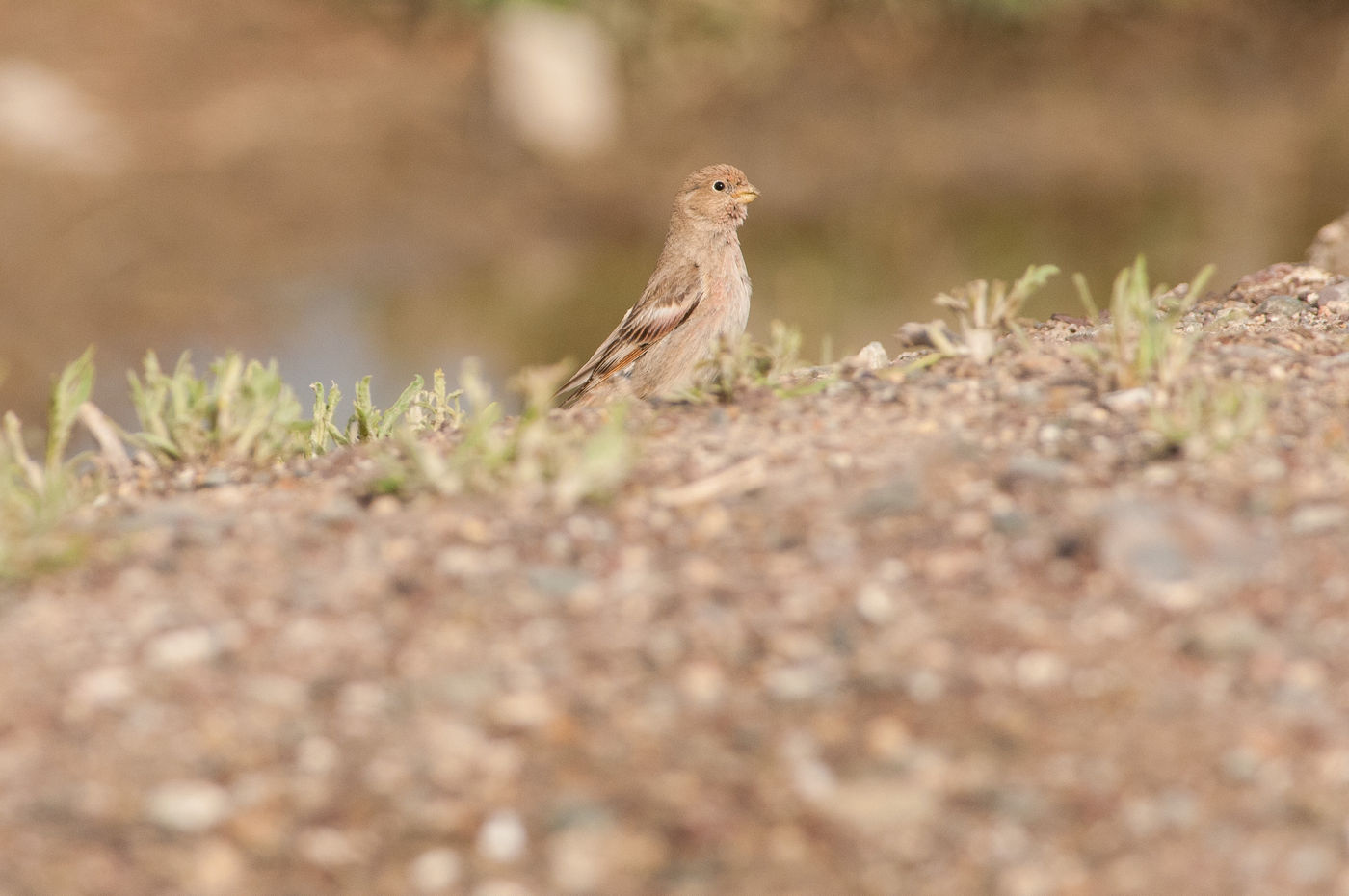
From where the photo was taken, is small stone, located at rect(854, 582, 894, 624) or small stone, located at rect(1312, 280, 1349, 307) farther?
small stone, located at rect(1312, 280, 1349, 307)

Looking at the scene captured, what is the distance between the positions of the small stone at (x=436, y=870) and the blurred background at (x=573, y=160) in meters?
7.06

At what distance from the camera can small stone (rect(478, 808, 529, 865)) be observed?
2965 millimetres

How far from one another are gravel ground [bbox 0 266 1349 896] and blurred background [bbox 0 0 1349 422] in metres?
6.05

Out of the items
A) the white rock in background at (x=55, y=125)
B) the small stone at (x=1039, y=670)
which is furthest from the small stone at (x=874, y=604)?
the white rock in background at (x=55, y=125)

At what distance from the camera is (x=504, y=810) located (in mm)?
3053

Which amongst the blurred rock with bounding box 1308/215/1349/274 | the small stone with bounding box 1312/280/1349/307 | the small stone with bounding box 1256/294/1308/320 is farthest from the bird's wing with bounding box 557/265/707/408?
the blurred rock with bounding box 1308/215/1349/274

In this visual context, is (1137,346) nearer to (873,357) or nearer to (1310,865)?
(873,357)

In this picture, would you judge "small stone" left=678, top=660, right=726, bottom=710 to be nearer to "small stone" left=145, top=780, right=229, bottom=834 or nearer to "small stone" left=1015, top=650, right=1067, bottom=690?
"small stone" left=1015, top=650, right=1067, bottom=690

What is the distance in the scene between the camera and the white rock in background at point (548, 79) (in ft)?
55.3

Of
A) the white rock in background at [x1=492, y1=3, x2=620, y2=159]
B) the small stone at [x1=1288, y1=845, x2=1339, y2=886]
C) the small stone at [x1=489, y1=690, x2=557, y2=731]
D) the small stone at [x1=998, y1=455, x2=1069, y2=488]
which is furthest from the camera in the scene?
the white rock in background at [x1=492, y1=3, x2=620, y2=159]

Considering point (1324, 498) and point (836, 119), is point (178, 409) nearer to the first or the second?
point (1324, 498)

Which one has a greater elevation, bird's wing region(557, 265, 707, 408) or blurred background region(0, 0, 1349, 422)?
blurred background region(0, 0, 1349, 422)

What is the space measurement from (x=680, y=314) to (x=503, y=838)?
446cm

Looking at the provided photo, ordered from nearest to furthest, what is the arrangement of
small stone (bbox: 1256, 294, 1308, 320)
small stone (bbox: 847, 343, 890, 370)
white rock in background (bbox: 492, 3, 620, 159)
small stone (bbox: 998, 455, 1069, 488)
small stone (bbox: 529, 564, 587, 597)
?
small stone (bbox: 529, 564, 587, 597)
small stone (bbox: 998, 455, 1069, 488)
small stone (bbox: 847, 343, 890, 370)
small stone (bbox: 1256, 294, 1308, 320)
white rock in background (bbox: 492, 3, 620, 159)
